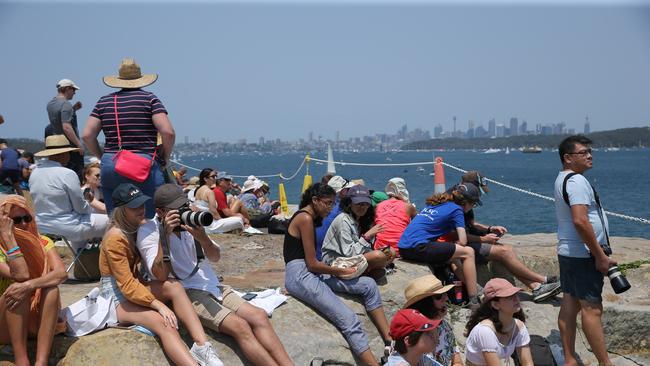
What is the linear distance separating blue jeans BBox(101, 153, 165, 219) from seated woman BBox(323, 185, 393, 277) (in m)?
1.46

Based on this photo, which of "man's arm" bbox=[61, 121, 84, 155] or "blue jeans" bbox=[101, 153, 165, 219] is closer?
"blue jeans" bbox=[101, 153, 165, 219]

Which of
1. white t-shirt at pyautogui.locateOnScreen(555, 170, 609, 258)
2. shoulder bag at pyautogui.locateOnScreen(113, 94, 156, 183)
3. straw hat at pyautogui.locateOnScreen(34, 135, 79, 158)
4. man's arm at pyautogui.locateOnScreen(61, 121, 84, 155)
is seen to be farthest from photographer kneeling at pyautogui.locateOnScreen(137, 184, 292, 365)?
man's arm at pyautogui.locateOnScreen(61, 121, 84, 155)

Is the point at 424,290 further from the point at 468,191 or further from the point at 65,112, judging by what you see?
the point at 65,112

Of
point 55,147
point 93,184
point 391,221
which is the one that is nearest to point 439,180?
point 391,221

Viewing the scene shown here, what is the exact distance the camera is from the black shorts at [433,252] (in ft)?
21.4

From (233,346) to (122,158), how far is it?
1.69 m

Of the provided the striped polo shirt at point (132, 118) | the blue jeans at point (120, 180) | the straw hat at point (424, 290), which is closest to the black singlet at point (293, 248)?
the blue jeans at point (120, 180)

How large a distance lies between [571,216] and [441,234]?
1605mm

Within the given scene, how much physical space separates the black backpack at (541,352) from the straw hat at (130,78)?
12.4 ft

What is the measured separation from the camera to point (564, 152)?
5.44 meters

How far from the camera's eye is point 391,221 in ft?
23.7

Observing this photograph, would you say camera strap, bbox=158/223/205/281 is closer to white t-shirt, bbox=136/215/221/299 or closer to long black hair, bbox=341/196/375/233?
white t-shirt, bbox=136/215/221/299

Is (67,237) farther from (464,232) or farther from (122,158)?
(464,232)

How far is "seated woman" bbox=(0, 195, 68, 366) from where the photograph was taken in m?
4.19
